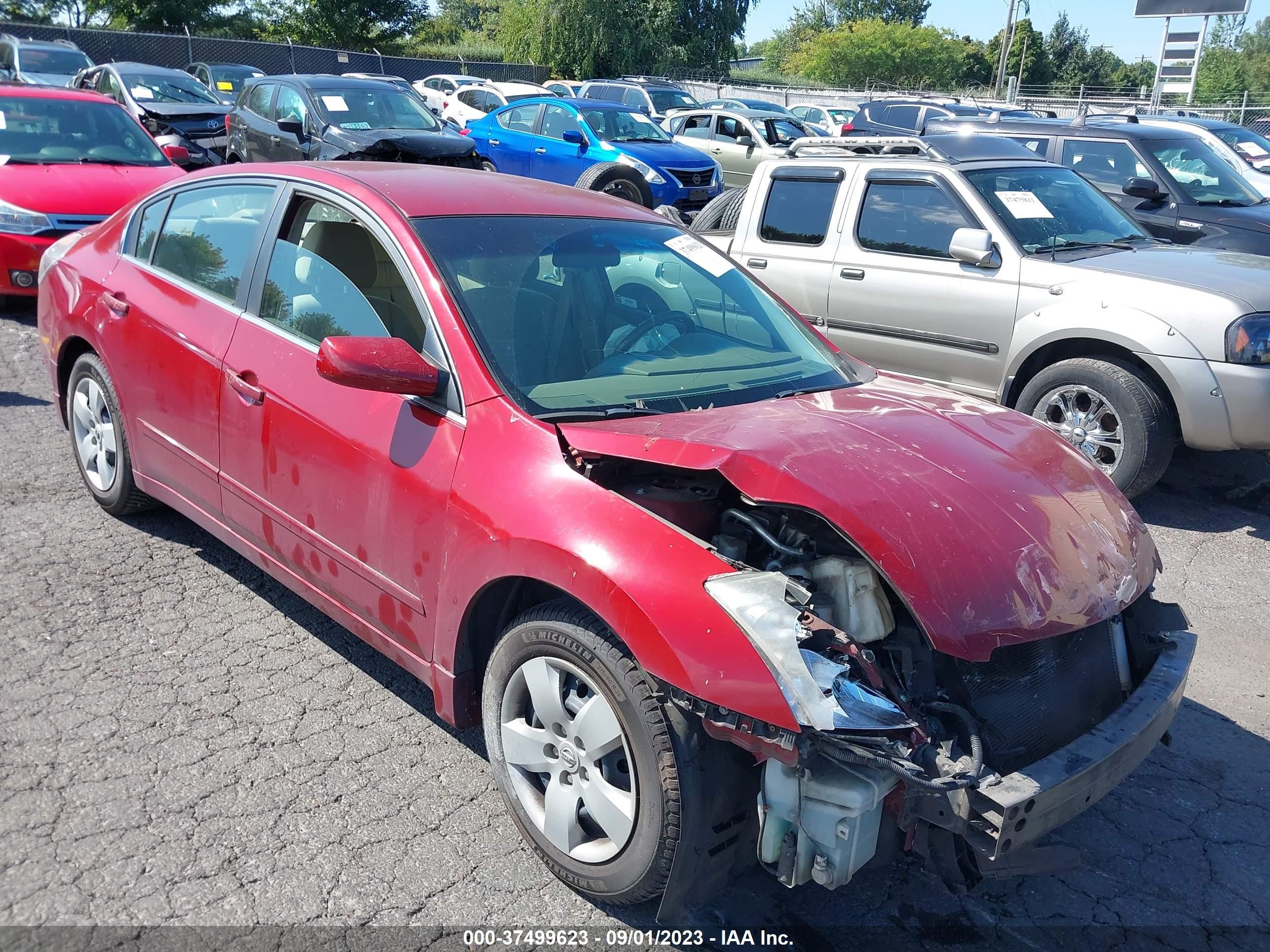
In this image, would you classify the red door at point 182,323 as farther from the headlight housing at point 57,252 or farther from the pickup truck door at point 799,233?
the pickup truck door at point 799,233

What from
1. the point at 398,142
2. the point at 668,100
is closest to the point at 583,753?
the point at 398,142

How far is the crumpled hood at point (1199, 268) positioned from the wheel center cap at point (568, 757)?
467 cm

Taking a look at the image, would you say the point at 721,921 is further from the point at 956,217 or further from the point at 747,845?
the point at 956,217

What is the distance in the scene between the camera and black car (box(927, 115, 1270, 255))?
30.2ft

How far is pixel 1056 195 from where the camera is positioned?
22.7 ft

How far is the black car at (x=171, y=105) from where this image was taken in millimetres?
16078

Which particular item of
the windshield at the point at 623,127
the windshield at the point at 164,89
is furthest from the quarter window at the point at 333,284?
the windshield at the point at 164,89

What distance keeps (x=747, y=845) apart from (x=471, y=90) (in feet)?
68.6

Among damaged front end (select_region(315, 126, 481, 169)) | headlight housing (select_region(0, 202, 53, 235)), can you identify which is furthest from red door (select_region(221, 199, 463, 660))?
damaged front end (select_region(315, 126, 481, 169))

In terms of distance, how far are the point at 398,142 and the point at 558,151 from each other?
14.9 ft

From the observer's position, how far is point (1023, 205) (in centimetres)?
664

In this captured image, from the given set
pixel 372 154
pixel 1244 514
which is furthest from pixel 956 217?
pixel 372 154

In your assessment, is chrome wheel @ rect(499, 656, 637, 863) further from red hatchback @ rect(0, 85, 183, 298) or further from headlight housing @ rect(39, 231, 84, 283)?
red hatchback @ rect(0, 85, 183, 298)

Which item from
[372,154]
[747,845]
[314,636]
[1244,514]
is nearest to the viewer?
[747,845]
